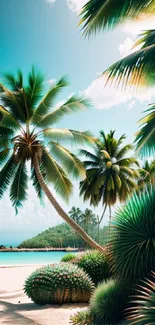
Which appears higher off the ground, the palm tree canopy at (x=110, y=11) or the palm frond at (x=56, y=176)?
the palm tree canopy at (x=110, y=11)

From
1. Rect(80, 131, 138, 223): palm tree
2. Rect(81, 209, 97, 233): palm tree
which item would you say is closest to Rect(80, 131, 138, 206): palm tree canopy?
Rect(80, 131, 138, 223): palm tree

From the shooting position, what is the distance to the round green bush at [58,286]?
9.67 metres

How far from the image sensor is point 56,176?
17.5m

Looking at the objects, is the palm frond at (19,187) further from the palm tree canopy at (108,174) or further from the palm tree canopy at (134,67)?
the palm tree canopy at (108,174)

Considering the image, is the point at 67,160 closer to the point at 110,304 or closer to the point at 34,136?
the point at 34,136

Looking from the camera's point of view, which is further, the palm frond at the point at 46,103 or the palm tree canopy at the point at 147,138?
the palm frond at the point at 46,103

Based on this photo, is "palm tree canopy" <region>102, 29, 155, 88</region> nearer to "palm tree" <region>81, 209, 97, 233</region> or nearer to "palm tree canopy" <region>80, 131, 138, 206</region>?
"palm tree canopy" <region>80, 131, 138, 206</region>

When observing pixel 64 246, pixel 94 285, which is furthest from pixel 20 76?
pixel 64 246

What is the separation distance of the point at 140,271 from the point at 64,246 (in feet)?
344

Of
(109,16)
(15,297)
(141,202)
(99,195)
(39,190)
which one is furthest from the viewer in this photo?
(99,195)

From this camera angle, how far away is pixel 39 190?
63.3 feet

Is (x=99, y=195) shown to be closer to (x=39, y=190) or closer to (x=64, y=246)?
(x=39, y=190)

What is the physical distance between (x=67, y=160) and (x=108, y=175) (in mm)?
15922

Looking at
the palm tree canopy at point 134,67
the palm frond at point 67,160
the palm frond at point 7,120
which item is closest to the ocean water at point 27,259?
the palm frond at point 67,160
